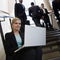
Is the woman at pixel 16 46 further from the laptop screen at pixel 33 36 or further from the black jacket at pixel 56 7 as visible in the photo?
the black jacket at pixel 56 7

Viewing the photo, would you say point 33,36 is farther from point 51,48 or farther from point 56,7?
Result: point 56,7

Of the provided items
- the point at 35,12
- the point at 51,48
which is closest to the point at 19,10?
the point at 35,12

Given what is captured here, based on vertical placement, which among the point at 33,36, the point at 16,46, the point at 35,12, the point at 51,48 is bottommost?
the point at 51,48

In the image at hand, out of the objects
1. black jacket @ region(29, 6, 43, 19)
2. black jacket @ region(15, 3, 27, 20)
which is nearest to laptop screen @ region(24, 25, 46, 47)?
black jacket @ region(15, 3, 27, 20)

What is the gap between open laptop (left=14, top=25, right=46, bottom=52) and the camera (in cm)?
177

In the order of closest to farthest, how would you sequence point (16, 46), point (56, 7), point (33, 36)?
point (33, 36), point (16, 46), point (56, 7)

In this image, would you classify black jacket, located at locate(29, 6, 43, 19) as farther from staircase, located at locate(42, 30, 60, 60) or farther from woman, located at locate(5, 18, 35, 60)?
woman, located at locate(5, 18, 35, 60)

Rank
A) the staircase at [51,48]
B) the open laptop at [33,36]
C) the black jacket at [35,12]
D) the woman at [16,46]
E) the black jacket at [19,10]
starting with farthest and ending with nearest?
the black jacket at [35,12]
the black jacket at [19,10]
the staircase at [51,48]
the woman at [16,46]
the open laptop at [33,36]

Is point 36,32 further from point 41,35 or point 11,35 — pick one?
point 11,35

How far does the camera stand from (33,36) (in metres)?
1.83

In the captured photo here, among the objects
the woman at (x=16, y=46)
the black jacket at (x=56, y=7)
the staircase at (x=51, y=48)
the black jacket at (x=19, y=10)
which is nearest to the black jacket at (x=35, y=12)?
the black jacket at (x=56, y=7)

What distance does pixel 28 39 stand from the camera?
70.0 inches

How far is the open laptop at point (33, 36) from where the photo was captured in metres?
1.77

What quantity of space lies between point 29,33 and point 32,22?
3044mm
